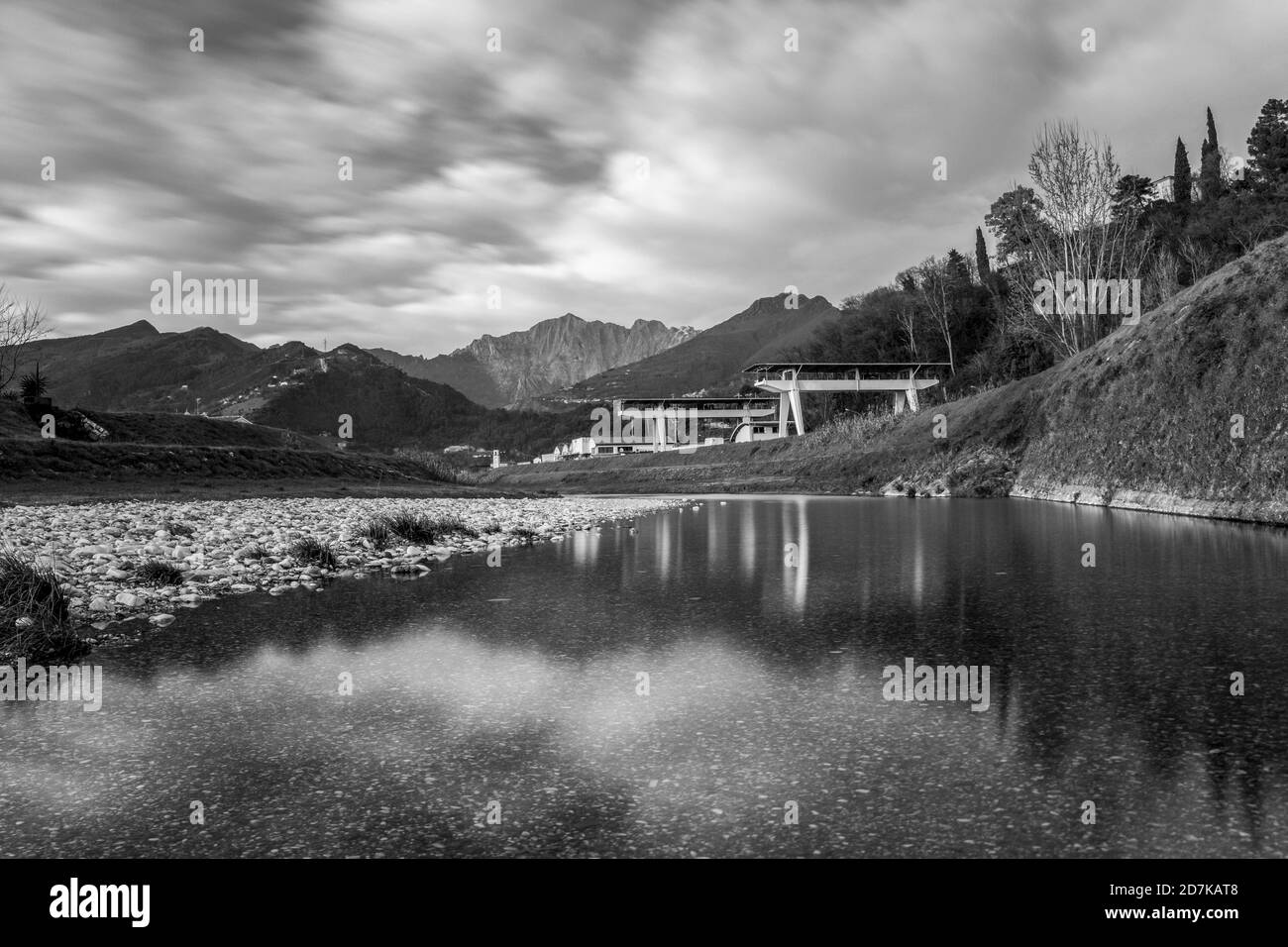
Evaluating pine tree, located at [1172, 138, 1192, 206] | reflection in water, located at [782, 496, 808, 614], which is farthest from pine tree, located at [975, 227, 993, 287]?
reflection in water, located at [782, 496, 808, 614]

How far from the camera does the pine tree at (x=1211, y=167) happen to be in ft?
260

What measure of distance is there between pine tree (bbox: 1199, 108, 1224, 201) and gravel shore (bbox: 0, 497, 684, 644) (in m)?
84.1

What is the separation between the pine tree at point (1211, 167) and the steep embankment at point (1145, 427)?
47.2 m

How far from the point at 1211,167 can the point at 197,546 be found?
9969 centimetres

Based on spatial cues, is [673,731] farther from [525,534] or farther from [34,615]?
[525,534]

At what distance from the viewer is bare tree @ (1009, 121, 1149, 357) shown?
48062mm

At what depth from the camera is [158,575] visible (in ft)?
35.1

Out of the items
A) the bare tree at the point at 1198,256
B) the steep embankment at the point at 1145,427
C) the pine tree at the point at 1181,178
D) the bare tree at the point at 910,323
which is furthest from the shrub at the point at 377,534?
the pine tree at the point at 1181,178

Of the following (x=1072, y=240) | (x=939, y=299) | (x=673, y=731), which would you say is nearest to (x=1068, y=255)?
(x=1072, y=240)

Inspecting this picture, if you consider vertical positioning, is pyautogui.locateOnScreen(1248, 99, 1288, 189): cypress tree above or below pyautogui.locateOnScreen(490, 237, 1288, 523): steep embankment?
above

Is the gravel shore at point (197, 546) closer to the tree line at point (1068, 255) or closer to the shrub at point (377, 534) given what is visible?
the shrub at point (377, 534)

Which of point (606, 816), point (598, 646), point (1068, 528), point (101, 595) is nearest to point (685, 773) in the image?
Result: point (606, 816)

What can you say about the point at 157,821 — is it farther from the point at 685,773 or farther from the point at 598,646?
the point at 598,646

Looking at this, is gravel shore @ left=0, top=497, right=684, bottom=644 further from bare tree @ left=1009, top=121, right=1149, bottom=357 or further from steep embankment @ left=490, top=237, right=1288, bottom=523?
bare tree @ left=1009, top=121, right=1149, bottom=357
